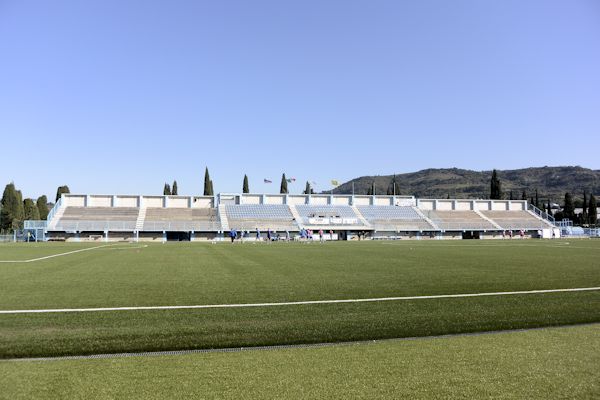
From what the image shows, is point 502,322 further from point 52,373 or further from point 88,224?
point 88,224

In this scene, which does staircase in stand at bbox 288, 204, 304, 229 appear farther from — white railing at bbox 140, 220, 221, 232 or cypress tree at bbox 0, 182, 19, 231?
cypress tree at bbox 0, 182, 19, 231

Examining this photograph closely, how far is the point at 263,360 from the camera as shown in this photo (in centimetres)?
541

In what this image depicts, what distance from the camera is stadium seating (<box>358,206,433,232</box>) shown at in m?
77.8

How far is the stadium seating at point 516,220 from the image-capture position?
271 ft

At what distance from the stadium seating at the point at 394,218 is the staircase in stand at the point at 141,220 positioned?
123 feet

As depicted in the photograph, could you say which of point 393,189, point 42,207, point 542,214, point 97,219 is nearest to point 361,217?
point 393,189

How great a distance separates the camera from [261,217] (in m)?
76.5

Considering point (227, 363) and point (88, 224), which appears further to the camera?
point (88, 224)

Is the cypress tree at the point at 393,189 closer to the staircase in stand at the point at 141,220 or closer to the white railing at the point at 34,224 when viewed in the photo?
the staircase in stand at the point at 141,220

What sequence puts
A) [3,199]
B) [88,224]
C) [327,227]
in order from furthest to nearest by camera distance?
[3,199]
[327,227]
[88,224]

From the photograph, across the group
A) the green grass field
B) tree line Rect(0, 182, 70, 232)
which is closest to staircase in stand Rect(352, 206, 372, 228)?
tree line Rect(0, 182, 70, 232)

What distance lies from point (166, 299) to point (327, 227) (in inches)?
2618

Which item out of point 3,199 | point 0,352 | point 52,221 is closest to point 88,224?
point 52,221

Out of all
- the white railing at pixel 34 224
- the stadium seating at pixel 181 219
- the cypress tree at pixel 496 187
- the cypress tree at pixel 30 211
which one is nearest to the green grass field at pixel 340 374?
the stadium seating at pixel 181 219
